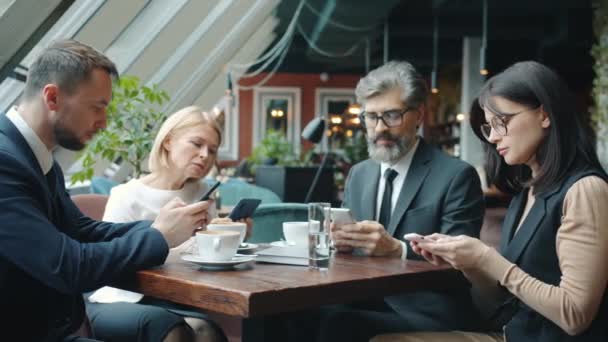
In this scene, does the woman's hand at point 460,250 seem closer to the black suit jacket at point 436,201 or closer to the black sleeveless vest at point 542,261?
the black sleeveless vest at point 542,261

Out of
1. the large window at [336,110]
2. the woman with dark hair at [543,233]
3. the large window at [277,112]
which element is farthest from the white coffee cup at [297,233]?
the large window at [336,110]

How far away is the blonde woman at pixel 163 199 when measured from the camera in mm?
2043

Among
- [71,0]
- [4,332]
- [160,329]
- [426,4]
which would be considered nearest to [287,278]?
[160,329]

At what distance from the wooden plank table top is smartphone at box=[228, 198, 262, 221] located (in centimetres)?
20

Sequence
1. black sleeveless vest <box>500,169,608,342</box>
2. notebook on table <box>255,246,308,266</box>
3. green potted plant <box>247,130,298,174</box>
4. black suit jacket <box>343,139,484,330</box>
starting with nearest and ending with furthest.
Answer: black sleeveless vest <box>500,169,608,342</box>, notebook on table <box>255,246,308,266</box>, black suit jacket <box>343,139,484,330</box>, green potted plant <box>247,130,298,174</box>

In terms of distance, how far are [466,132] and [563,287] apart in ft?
35.7

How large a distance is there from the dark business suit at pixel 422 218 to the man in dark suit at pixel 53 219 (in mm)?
635

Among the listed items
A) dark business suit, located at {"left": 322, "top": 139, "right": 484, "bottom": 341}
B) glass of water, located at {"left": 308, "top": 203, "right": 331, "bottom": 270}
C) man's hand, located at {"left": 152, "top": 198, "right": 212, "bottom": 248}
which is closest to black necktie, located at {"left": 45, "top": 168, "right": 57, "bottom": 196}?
man's hand, located at {"left": 152, "top": 198, "right": 212, "bottom": 248}

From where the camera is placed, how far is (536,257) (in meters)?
1.75

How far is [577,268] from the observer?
1.59 meters

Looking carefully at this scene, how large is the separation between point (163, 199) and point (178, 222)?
2.92 ft

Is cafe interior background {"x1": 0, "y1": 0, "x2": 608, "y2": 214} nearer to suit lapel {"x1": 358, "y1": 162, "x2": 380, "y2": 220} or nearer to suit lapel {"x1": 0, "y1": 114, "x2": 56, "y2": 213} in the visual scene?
suit lapel {"x1": 358, "y1": 162, "x2": 380, "y2": 220}

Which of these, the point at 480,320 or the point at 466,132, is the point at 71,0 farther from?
the point at 466,132

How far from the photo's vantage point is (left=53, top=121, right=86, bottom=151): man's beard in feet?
5.86
